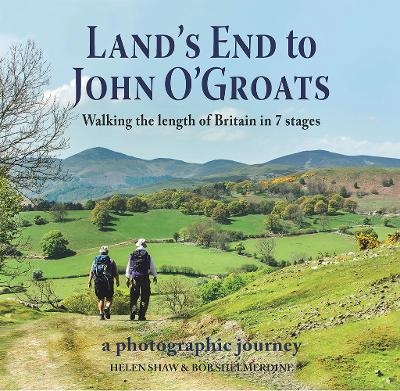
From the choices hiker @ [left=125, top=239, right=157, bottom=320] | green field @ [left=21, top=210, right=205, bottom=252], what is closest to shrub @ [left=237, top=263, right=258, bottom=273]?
green field @ [left=21, top=210, right=205, bottom=252]

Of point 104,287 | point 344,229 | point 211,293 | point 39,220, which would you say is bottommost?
point 211,293

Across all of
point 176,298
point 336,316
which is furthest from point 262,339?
point 176,298

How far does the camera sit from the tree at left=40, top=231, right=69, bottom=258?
15462 centimetres

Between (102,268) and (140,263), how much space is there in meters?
2.26

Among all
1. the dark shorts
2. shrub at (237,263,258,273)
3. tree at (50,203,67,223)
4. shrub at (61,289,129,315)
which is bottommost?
shrub at (237,263,258,273)

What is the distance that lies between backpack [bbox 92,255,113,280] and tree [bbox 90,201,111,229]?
6367 inches

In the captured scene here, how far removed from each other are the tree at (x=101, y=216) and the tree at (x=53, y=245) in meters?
28.2

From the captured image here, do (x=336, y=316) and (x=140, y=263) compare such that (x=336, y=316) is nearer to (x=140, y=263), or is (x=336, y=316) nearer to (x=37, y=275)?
(x=140, y=263)

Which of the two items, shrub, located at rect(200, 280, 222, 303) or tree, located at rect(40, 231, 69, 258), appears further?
tree, located at rect(40, 231, 69, 258)

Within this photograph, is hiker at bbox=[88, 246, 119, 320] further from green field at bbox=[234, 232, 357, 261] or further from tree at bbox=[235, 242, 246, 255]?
tree at bbox=[235, 242, 246, 255]

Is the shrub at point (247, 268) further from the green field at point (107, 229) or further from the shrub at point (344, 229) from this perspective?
the shrub at point (344, 229)

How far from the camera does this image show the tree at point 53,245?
6088 inches

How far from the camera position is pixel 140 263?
82.5 ft

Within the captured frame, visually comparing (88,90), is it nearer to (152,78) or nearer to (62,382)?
(152,78)
